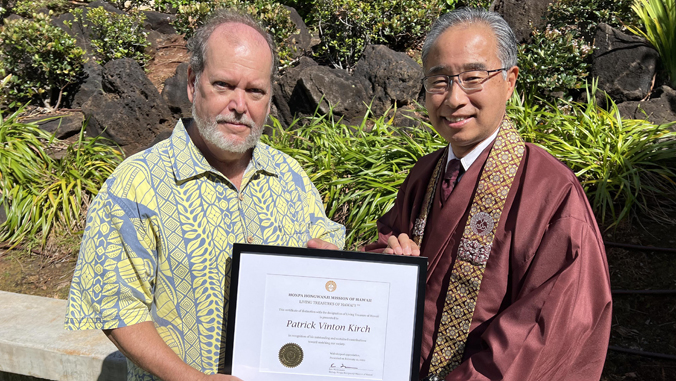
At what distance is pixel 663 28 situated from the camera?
5.46m

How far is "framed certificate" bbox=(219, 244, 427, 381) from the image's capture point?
1.87 meters

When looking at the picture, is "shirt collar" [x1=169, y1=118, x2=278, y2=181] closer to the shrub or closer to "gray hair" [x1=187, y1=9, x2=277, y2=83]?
"gray hair" [x1=187, y1=9, x2=277, y2=83]

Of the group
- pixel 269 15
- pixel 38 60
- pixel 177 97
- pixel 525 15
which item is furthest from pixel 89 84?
pixel 525 15

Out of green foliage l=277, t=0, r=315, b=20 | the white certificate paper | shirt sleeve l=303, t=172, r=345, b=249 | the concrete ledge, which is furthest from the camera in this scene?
green foliage l=277, t=0, r=315, b=20

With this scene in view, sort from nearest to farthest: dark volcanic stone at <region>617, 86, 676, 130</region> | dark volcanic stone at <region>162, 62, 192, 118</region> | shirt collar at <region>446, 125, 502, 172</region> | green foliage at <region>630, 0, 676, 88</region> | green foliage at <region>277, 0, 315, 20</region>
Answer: shirt collar at <region>446, 125, 502, 172</region>, dark volcanic stone at <region>617, 86, 676, 130</region>, green foliage at <region>630, 0, 676, 88</region>, dark volcanic stone at <region>162, 62, 192, 118</region>, green foliage at <region>277, 0, 315, 20</region>

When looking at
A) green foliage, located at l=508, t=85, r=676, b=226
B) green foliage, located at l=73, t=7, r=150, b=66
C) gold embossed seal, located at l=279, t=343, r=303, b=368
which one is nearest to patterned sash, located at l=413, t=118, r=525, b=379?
gold embossed seal, located at l=279, t=343, r=303, b=368

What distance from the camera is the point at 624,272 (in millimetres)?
3760

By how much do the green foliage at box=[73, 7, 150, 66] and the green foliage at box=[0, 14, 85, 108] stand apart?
1.31 ft

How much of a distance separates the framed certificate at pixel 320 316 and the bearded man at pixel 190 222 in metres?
0.11

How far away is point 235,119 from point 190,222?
1.36ft

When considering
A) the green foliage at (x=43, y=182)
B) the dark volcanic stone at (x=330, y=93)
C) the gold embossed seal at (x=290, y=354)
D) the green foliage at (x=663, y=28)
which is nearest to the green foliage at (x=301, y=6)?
the dark volcanic stone at (x=330, y=93)

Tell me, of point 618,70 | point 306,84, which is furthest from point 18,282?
point 618,70

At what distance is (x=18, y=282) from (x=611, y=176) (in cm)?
494

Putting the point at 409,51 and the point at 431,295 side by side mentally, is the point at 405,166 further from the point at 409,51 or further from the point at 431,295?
the point at 409,51
